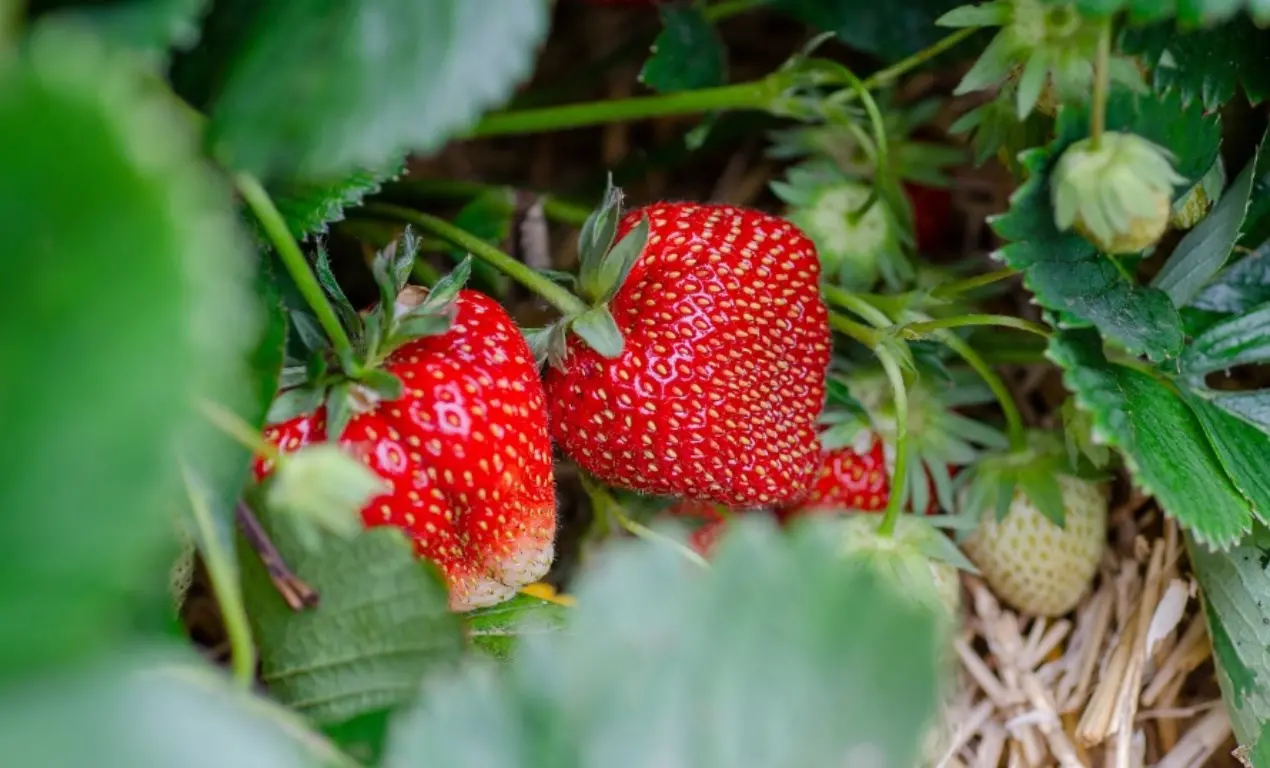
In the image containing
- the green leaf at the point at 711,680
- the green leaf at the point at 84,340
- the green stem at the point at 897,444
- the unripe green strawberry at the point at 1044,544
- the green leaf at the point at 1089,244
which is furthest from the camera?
the unripe green strawberry at the point at 1044,544

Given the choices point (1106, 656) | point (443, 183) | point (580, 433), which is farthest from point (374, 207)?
point (1106, 656)

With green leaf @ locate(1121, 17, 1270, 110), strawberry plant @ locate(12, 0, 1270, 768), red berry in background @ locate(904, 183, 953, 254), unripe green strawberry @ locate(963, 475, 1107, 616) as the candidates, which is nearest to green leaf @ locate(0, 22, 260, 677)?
strawberry plant @ locate(12, 0, 1270, 768)

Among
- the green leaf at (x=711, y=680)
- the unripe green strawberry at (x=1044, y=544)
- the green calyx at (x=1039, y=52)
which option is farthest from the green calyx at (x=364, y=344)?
the unripe green strawberry at (x=1044, y=544)

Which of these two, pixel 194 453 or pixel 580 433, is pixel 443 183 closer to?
pixel 580 433

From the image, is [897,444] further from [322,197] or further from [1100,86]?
[322,197]

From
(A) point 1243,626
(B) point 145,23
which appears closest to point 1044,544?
(A) point 1243,626

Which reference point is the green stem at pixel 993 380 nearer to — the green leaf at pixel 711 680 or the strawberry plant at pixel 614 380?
the strawberry plant at pixel 614 380

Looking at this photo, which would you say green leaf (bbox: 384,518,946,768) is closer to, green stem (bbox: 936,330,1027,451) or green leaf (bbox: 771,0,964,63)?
green stem (bbox: 936,330,1027,451)
